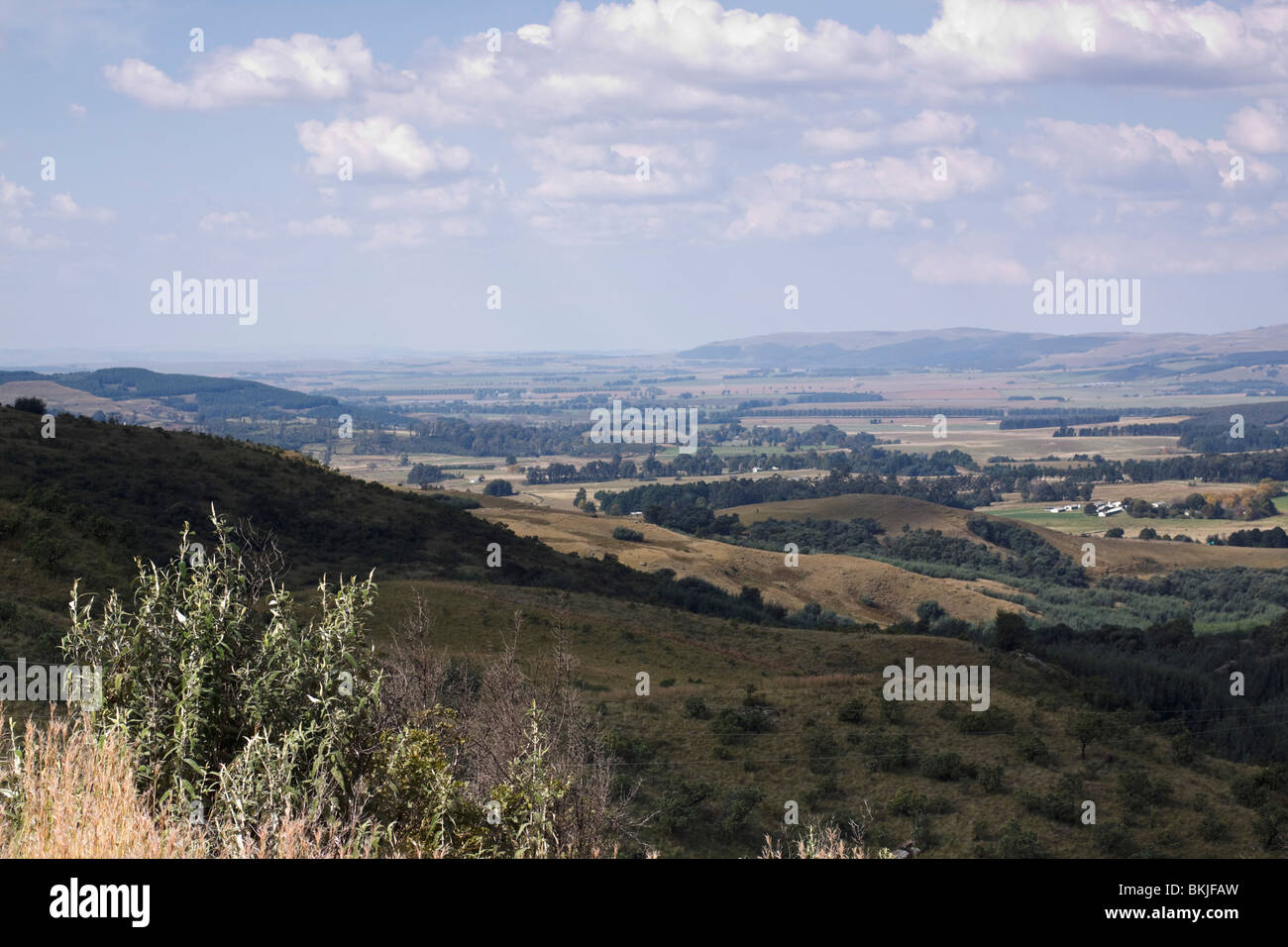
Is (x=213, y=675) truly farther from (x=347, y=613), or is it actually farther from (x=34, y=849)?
(x=34, y=849)

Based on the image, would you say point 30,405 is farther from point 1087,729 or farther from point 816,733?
point 1087,729

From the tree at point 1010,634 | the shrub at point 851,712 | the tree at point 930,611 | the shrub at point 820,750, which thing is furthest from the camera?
the tree at point 930,611

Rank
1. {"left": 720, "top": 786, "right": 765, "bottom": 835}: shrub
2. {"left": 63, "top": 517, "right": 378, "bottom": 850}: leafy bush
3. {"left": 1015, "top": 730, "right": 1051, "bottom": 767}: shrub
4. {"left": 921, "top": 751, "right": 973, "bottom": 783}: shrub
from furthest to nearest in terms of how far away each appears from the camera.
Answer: {"left": 1015, "top": 730, "right": 1051, "bottom": 767}: shrub, {"left": 921, "top": 751, "right": 973, "bottom": 783}: shrub, {"left": 720, "top": 786, "right": 765, "bottom": 835}: shrub, {"left": 63, "top": 517, "right": 378, "bottom": 850}: leafy bush

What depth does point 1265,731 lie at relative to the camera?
37.7 m

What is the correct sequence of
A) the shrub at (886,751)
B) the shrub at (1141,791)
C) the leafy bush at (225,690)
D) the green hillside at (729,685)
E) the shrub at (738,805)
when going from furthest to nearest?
the shrub at (886,751) → the shrub at (1141,791) → the green hillside at (729,685) → the shrub at (738,805) → the leafy bush at (225,690)

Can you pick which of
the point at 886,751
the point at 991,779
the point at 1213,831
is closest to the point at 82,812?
the point at 991,779

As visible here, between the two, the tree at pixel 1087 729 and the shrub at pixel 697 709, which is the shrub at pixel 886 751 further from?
the tree at pixel 1087 729

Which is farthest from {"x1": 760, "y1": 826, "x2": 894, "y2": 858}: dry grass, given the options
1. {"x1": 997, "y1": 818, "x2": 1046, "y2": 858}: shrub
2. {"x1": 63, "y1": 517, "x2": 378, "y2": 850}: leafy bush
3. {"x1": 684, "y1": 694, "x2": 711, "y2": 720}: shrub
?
{"x1": 684, "y1": 694, "x2": 711, "y2": 720}: shrub

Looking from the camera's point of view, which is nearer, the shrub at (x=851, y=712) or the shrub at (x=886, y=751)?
the shrub at (x=886, y=751)

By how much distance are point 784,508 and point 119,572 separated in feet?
307

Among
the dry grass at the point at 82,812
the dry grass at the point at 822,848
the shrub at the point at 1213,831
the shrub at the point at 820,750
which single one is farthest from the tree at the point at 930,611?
the dry grass at the point at 82,812

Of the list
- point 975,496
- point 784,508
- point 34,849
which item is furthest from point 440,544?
point 975,496

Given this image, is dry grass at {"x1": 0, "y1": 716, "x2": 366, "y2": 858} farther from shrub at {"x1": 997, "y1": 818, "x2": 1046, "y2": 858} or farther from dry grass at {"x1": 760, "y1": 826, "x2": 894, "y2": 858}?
shrub at {"x1": 997, "y1": 818, "x2": 1046, "y2": 858}
